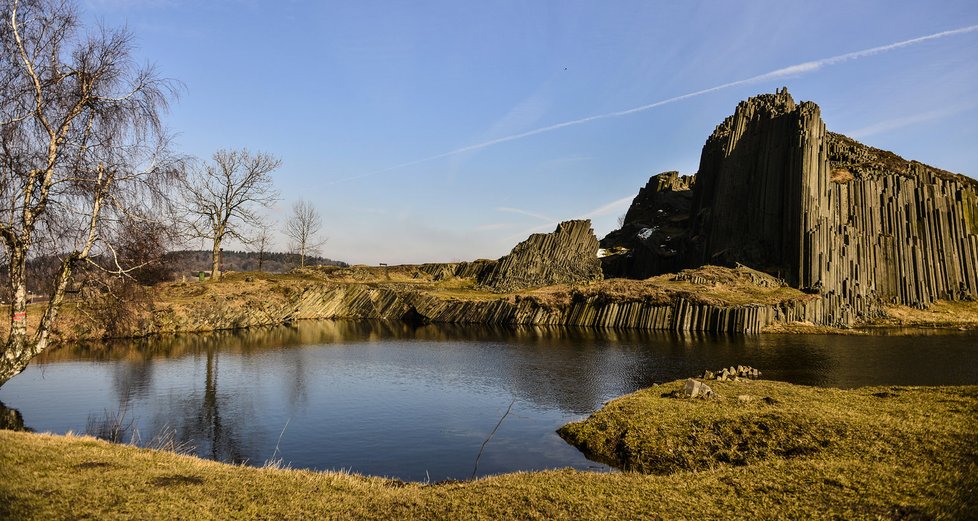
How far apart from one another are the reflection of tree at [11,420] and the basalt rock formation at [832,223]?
2153 inches

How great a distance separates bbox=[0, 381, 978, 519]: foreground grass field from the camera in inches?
327

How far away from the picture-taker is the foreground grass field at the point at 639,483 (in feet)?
27.2

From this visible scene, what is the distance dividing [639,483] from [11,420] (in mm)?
21156

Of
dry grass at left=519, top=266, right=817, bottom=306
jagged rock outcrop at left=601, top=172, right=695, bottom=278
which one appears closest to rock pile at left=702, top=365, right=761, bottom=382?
dry grass at left=519, top=266, right=817, bottom=306

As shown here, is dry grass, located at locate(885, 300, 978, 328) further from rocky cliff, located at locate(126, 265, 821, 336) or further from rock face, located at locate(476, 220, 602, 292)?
rock face, located at locate(476, 220, 602, 292)

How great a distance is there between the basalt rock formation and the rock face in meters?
16.1

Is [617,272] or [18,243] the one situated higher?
[617,272]

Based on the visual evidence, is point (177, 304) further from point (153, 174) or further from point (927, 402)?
point (927, 402)

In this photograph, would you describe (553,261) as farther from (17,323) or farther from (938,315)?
(17,323)

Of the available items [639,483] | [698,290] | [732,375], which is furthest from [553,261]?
[639,483]

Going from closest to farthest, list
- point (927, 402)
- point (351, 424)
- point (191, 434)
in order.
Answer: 1. point (927, 402)
2. point (191, 434)
3. point (351, 424)

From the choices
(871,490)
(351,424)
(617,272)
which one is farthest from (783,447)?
(617,272)

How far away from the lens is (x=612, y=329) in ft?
173

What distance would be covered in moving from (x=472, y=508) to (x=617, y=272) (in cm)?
8737
